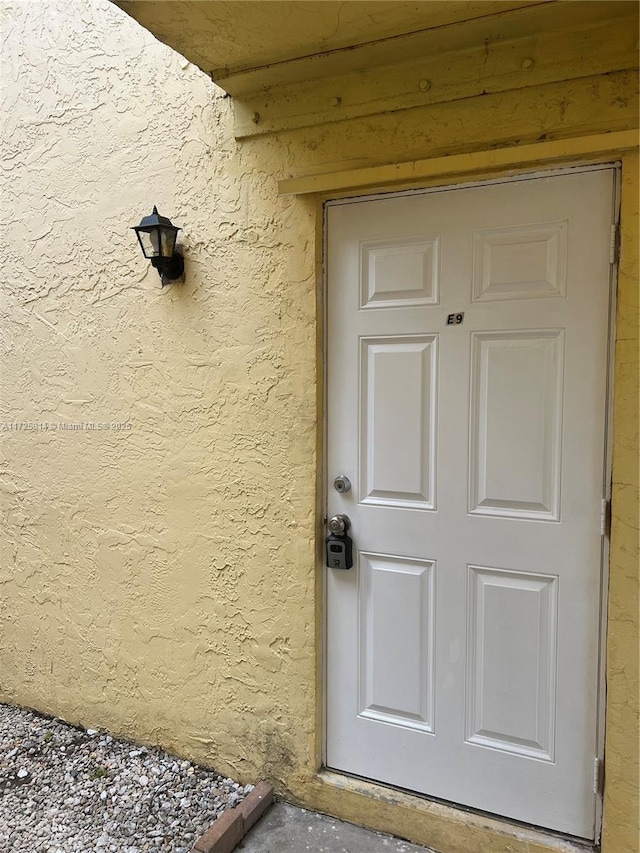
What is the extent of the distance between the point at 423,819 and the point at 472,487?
119 centimetres

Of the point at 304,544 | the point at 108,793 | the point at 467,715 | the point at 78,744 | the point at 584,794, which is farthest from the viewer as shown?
the point at 78,744

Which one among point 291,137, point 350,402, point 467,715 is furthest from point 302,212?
point 467,715

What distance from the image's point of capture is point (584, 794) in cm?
186

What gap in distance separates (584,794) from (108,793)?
5.87 feet

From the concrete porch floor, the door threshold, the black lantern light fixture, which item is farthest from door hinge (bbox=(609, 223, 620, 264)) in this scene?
the concrete porch floor

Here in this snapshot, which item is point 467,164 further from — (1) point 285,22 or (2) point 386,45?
(1) point 285,22

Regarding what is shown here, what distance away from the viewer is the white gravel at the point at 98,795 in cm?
209

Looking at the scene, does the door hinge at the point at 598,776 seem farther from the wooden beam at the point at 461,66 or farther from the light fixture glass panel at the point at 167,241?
the light fixture glass panel at the point at 167,241

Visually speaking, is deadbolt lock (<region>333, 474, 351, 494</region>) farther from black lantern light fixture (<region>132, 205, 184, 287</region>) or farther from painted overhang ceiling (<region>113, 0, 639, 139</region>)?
painted overhang ceiling (<region>113, 0, 639, 139</region>)

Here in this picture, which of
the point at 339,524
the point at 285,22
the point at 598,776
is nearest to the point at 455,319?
the point at 339,524

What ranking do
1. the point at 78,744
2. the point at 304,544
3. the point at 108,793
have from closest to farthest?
the point at 304,544
the point at 108,793
the point at 78,744

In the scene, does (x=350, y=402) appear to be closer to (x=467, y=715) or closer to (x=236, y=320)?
(x=236, y=320)

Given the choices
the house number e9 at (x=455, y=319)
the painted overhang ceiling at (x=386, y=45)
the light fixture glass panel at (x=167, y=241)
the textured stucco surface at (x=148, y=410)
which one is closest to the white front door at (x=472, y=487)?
the house number e9 at (x=455, y=319)

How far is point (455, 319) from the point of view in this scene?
195 centimetres
